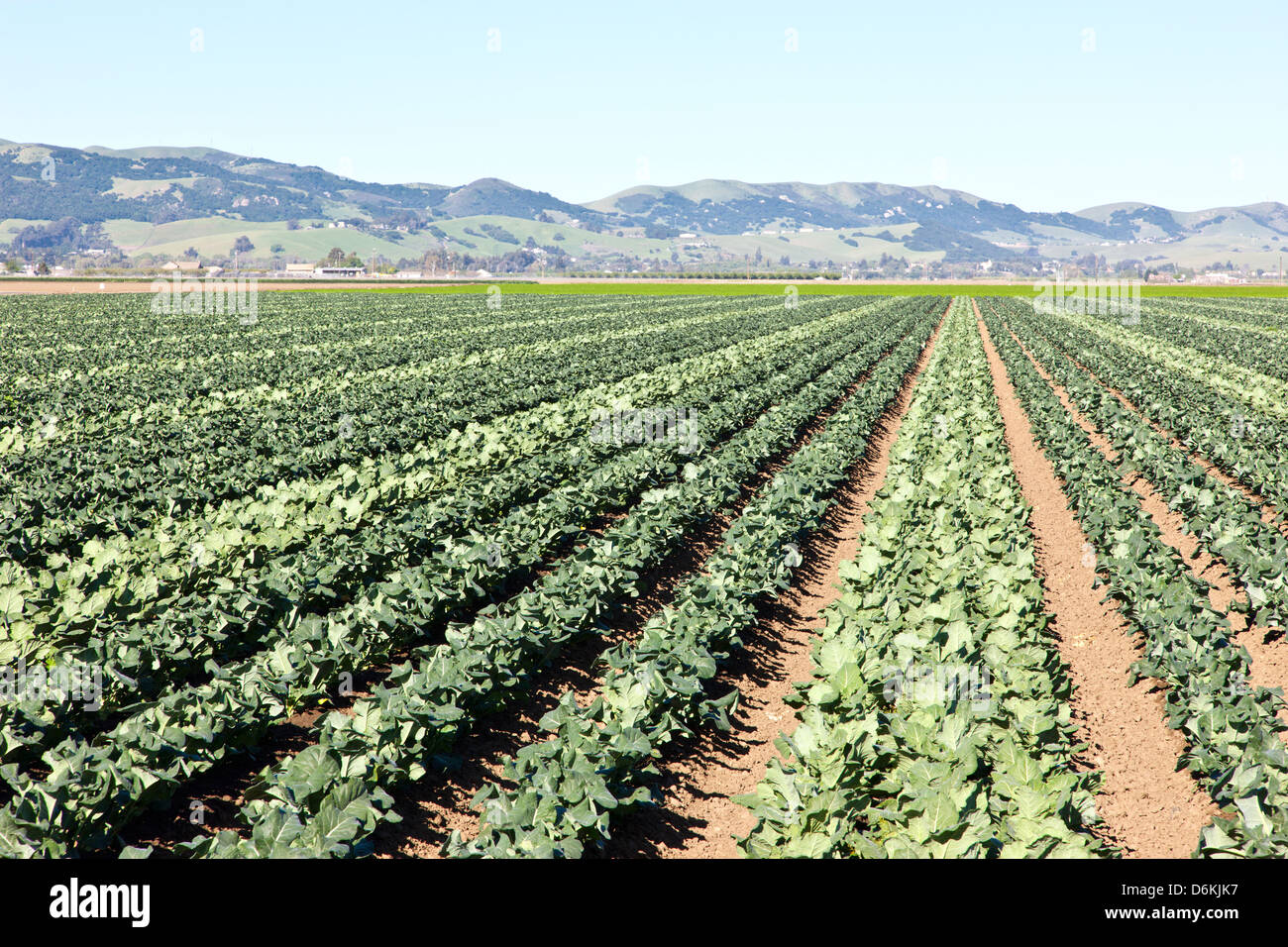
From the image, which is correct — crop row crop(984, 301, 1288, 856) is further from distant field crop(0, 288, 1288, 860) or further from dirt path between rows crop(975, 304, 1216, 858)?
dirt path between rows crop(975, 304, 1216, 858)

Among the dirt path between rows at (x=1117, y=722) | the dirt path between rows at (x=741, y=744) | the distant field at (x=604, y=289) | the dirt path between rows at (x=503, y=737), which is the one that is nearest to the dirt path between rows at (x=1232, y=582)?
the dirt path between rows at (x=1117, y=722)

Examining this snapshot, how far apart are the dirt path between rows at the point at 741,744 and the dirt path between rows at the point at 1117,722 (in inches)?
98.4

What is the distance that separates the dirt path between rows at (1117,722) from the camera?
6035mm

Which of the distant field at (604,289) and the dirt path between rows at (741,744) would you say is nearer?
the dirt path between rows at (741,744)

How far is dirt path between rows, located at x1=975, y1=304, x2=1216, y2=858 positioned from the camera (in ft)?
19.8

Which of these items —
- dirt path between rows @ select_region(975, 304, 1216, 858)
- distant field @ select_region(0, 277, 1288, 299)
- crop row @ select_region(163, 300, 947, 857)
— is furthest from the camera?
distant field @ select_region(0, 277, 1288, 299)

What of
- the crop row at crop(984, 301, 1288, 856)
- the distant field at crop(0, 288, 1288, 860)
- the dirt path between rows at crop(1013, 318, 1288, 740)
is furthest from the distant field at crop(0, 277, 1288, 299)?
the crop row at crop(984, 301, 1288, 856)

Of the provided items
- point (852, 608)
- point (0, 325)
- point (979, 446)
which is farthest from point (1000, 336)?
point (0, 325)

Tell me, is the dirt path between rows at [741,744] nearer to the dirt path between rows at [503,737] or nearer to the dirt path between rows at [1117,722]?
the dirt path between rows at [503,737]

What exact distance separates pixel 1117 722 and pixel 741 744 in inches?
133

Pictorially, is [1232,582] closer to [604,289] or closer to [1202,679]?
[1202,679]

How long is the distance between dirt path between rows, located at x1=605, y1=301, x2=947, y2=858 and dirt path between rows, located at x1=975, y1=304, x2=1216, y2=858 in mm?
2499

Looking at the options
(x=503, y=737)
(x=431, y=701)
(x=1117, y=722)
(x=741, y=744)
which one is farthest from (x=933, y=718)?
(x=431, y=701)

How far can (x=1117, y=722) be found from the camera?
7.52 m
